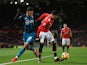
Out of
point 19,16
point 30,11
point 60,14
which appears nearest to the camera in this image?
point 30,11

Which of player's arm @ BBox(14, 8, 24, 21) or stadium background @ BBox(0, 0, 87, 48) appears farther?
stadium background @ BBox(0, 0, 87, 48)

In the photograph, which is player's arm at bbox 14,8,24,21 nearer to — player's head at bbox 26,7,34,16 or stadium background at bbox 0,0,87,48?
player's head at bbox 26,7,34,16

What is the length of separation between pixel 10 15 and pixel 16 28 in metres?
2.35

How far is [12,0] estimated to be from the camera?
4975cm

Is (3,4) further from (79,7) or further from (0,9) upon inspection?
(79,7)

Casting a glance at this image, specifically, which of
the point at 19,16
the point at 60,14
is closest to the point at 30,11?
the point at 19,16

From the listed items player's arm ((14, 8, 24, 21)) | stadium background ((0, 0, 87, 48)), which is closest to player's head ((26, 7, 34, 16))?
player's arm ((14, 8, 24, 21))

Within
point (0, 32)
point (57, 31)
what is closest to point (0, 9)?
point (0, 32)

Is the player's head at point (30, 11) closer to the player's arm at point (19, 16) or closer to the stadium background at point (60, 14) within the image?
the player's arm at point (19, 16)

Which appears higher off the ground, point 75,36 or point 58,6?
point 58,6

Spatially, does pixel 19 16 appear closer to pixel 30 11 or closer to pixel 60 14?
pixel 30 11

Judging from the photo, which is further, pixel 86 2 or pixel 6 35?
pixel 86 2

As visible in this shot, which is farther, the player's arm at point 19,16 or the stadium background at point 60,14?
the stadium background at point 60,14

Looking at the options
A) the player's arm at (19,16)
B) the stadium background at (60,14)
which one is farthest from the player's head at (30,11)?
the stadium background at (60,14)
